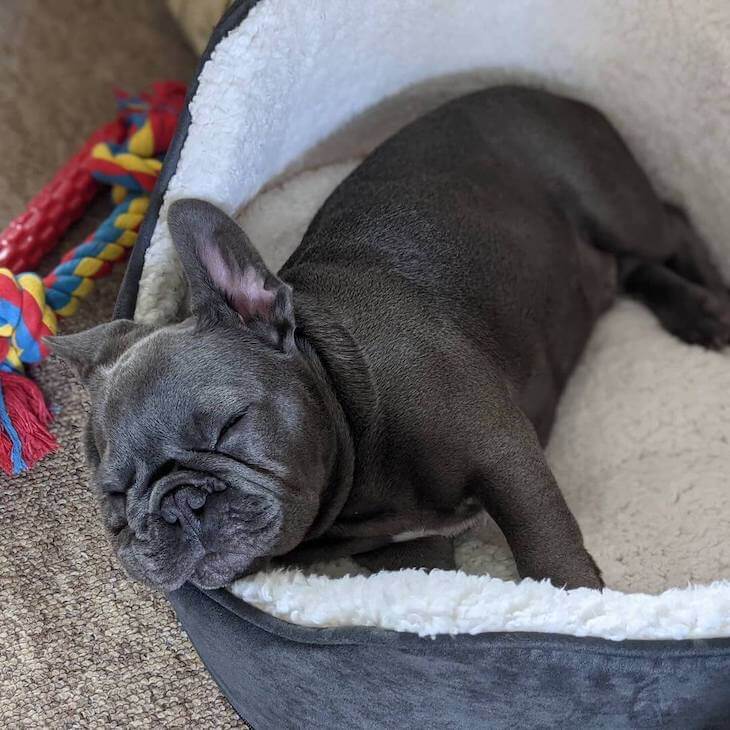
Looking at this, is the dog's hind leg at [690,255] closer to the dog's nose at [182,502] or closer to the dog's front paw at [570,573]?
the dog's front paw at [570,573]

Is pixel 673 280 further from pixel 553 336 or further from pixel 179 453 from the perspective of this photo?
pixel 179 453

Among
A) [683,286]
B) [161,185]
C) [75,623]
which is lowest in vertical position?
[75,623]

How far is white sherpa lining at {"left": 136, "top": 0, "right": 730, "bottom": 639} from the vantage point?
1767 millimetres

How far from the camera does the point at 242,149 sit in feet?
6.23

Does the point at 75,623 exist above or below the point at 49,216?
below

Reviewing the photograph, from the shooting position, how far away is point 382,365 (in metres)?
1.57

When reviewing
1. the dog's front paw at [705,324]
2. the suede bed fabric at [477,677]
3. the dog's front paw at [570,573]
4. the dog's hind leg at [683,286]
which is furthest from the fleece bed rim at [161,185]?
the dog's front paw at [705,324]

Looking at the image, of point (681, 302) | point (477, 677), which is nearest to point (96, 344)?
point (477, 677)

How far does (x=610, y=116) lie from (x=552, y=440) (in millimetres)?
817

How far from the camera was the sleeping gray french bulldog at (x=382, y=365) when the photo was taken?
1386mm

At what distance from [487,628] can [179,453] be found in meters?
0.50

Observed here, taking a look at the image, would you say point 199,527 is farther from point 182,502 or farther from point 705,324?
point 705,324

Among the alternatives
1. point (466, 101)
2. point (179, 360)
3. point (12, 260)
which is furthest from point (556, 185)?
point (12, 260)

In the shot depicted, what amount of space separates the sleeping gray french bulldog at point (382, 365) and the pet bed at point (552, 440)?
0.37ft
